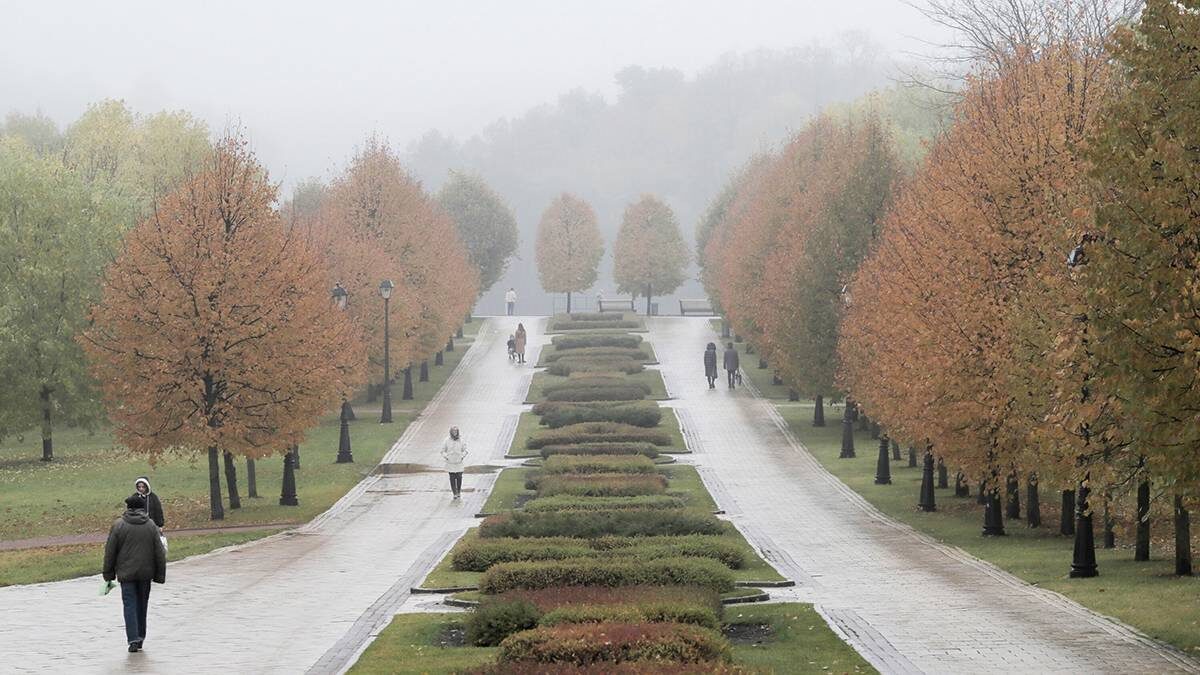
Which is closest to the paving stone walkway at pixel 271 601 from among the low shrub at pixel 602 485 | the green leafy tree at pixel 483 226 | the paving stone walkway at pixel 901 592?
the low shrub at pixel 602 485

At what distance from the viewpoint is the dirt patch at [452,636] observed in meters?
18.8

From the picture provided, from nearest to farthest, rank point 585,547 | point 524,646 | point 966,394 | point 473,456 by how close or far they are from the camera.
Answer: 1. point 524,646
2. point 585,547
3. point 966,394
4. point 473,456

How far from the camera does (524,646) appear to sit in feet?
52.1

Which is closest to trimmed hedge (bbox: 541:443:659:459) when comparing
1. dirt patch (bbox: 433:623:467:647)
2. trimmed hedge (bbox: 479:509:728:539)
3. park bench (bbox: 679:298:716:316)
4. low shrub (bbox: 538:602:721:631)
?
trimmed hedge (bbox: 479:509:728:539)

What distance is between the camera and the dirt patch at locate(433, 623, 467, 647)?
18750 mm

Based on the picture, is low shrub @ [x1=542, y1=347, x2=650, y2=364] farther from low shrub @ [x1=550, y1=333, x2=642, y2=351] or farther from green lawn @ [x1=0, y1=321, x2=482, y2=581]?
green lawn @ [x1=0, y1=321, x2=482, y2=581]

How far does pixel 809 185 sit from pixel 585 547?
110 feet

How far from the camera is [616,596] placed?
798 inches

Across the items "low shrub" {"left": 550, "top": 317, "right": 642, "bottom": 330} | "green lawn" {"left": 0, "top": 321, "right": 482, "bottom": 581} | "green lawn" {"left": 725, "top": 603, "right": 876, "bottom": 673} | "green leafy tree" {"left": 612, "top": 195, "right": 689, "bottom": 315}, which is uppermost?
"green leafy tree" {"left": 612, "top": 195, "right": 689, "bottom": 315}

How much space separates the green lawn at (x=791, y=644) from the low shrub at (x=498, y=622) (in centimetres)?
253

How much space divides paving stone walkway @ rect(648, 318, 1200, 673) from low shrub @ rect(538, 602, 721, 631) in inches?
69.2

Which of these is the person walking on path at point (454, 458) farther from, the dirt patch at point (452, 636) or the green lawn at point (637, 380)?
the green lawn at point (637, 380)

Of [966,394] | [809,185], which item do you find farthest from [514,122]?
[966,394]

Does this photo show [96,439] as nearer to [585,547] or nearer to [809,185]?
[809,185]
